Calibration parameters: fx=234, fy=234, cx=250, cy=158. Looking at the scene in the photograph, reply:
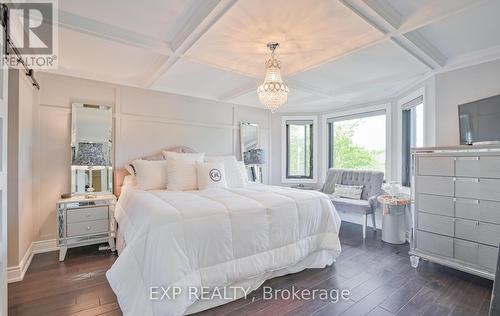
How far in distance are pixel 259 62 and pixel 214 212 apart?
1.83 metres

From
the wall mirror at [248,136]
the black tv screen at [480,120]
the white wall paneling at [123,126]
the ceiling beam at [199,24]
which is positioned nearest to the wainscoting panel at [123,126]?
the white wall paneling at [123,126]

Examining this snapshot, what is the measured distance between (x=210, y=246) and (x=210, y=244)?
15 millimetres

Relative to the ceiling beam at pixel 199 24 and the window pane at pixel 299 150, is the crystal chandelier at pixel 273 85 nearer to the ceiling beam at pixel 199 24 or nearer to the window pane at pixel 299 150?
the ceiling beam at pixel 199 24

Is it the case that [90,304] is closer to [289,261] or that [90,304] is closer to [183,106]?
[289,261]

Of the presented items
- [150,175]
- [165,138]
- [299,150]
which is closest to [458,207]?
[299,150]

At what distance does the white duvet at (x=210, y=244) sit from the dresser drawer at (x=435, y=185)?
105 cm

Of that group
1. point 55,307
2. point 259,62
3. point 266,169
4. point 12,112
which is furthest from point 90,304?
point 266,169

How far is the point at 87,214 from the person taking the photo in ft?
9.43

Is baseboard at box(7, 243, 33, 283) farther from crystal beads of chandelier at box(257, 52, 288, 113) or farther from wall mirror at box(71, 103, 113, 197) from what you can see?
crystal beads of chandelier at box(257, 52, 288, 113)

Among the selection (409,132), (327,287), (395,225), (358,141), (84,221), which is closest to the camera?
(327,287)

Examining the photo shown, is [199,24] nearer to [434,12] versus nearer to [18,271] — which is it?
[434,12]

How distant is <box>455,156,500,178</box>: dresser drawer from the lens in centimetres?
213

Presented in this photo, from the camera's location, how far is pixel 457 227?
2367 millimetres

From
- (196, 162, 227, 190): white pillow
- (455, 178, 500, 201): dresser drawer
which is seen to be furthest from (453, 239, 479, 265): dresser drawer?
(196, 162, 227, 190): white pillow
